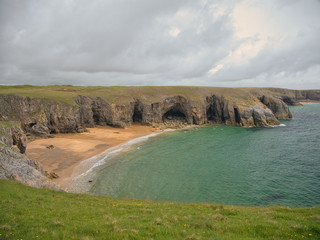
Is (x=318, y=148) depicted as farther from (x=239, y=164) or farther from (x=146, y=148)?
(x=146, y=148)

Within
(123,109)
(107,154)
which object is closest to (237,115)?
(123,109)

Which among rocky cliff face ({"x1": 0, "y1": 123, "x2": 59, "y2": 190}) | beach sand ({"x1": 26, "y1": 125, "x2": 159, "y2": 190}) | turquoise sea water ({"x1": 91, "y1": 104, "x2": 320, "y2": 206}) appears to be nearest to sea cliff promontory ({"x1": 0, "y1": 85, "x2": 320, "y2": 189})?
rocky cliff face ({"x1": 0, "y1": 123, "x2": 59, "y2": 190})

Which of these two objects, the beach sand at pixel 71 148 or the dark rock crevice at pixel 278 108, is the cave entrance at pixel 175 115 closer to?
the beach sand at pixel 71 148

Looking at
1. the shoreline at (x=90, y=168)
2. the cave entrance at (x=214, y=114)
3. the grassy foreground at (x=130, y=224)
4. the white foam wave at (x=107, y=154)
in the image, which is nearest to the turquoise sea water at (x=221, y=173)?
the shoreline at (x=90, y=168)

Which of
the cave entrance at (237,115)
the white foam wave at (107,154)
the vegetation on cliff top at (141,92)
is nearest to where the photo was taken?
the white foam wave at (107,154)

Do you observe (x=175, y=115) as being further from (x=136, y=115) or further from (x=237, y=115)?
(x=237, y=115)

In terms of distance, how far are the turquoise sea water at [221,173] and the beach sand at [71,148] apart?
6927 mm

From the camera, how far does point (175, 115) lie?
8906cm

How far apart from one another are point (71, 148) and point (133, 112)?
3846cm

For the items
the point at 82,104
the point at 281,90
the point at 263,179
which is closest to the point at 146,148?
the point at 263,179

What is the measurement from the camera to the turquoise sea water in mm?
25203

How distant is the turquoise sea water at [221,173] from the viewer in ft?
82.7

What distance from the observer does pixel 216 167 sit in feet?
115

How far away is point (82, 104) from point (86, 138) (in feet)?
58.5
